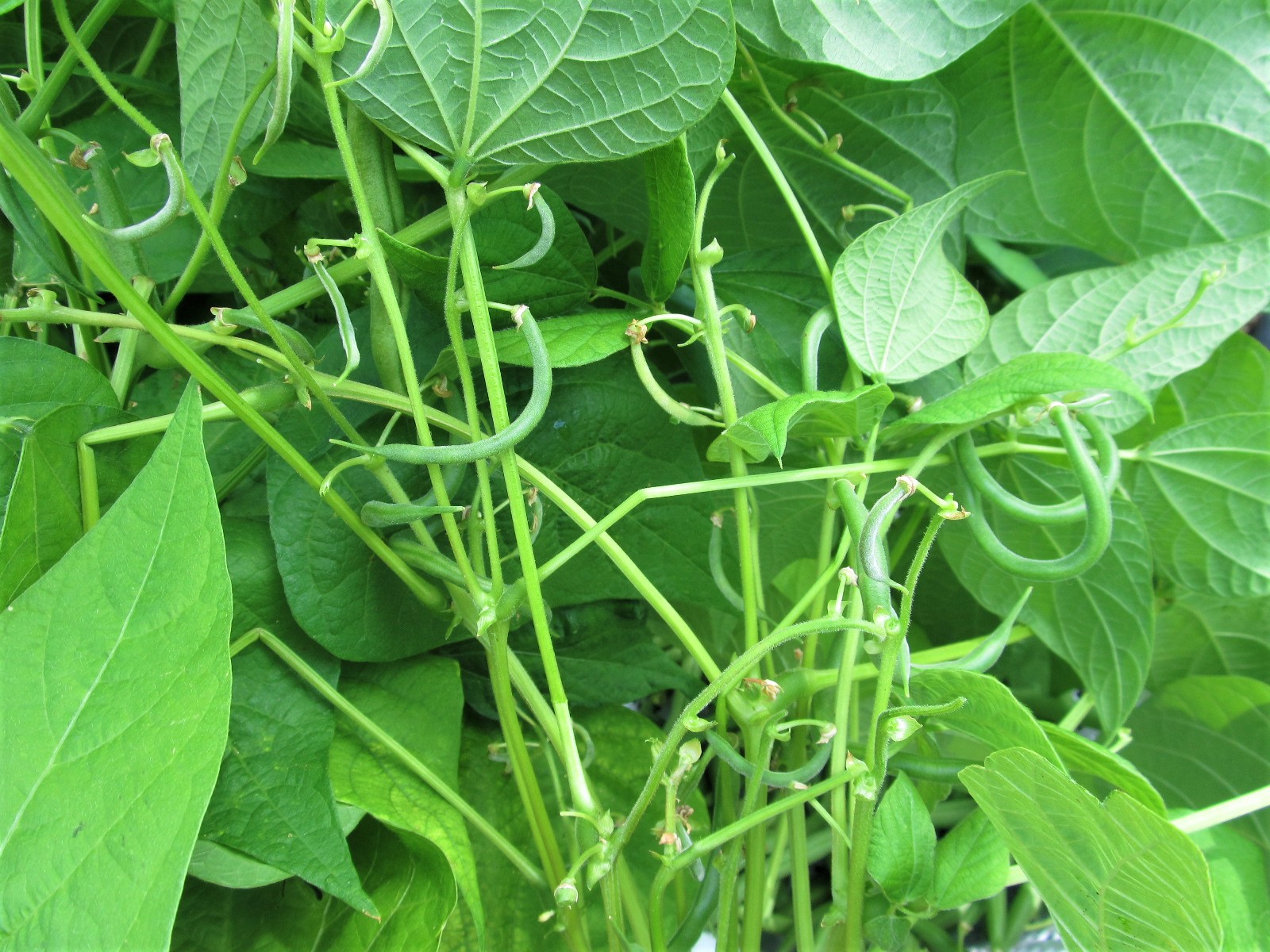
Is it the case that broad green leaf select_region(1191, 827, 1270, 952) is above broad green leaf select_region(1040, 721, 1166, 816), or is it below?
below

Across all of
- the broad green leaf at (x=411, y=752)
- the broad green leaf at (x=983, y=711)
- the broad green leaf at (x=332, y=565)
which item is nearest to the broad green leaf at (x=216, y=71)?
the broad green leaf at (x=332, y=565)

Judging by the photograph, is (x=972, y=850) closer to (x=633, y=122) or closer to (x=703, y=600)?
(x=703, y=600)

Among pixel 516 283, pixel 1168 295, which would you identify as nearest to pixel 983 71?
pixel 1168 295

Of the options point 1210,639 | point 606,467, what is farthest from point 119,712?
point 1210,639

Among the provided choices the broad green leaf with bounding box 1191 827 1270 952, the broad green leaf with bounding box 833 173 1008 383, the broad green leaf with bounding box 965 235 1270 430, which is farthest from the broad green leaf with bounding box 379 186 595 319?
the broad green leaf with bounding box 1191 827 1270 952

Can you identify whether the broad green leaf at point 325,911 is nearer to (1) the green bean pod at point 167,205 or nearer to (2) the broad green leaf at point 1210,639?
(1) the green bean pod at point 167,205

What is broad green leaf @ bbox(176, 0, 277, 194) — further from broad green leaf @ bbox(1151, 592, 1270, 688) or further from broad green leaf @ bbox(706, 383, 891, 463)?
broad green leaf @ bbox(1151, 592, 1270, 688)
